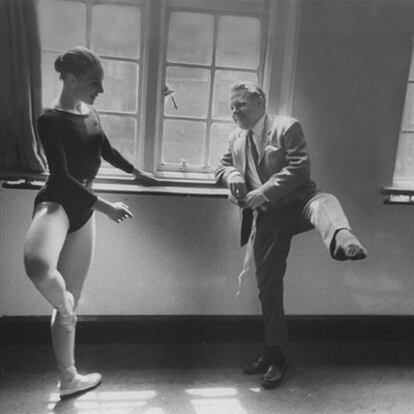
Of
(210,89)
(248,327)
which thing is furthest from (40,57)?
(248,327)

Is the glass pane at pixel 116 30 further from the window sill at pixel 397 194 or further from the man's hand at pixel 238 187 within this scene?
the window sill at pixel 397 194

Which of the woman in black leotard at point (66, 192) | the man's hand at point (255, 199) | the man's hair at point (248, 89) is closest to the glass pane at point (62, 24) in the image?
the woman in black leotard at point (66, 192)

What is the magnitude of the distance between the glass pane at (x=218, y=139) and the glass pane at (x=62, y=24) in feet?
2.64

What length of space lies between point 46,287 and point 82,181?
17.6 inches

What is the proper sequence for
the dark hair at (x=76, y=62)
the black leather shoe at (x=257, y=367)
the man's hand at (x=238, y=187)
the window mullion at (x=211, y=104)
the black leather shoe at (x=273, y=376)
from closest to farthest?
the dark hair at (x=76, y=62)
the man's hand at (x=238, y=187)
the black leather shoe at (x=273, y=376)
the black leather shoe at (x=257, y=367)
the window mullion at (x=211, y=104)

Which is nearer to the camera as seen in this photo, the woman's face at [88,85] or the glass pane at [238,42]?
the woman's face at [88,85]

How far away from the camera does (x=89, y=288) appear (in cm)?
270

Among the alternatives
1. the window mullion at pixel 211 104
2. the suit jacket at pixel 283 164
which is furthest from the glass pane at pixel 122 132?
the suit jacket at pixel 283 164

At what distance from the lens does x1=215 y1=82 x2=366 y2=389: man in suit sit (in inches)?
87.0

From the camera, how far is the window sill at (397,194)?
274 centimetres

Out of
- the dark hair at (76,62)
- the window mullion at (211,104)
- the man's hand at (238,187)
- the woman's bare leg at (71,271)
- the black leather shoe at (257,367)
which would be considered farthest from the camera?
the window mullion at (211,104)

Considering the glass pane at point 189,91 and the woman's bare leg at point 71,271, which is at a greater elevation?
the glass pane at point 189,91

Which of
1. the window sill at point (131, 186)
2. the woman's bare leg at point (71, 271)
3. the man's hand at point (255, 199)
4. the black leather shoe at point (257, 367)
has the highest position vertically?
the man's hand at point (255, 199)

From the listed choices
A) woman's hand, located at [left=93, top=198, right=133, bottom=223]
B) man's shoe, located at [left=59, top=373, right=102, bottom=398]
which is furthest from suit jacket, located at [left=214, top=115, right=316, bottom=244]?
man's shoe, located at [left=59, top=373, right=102, bottom=398]
